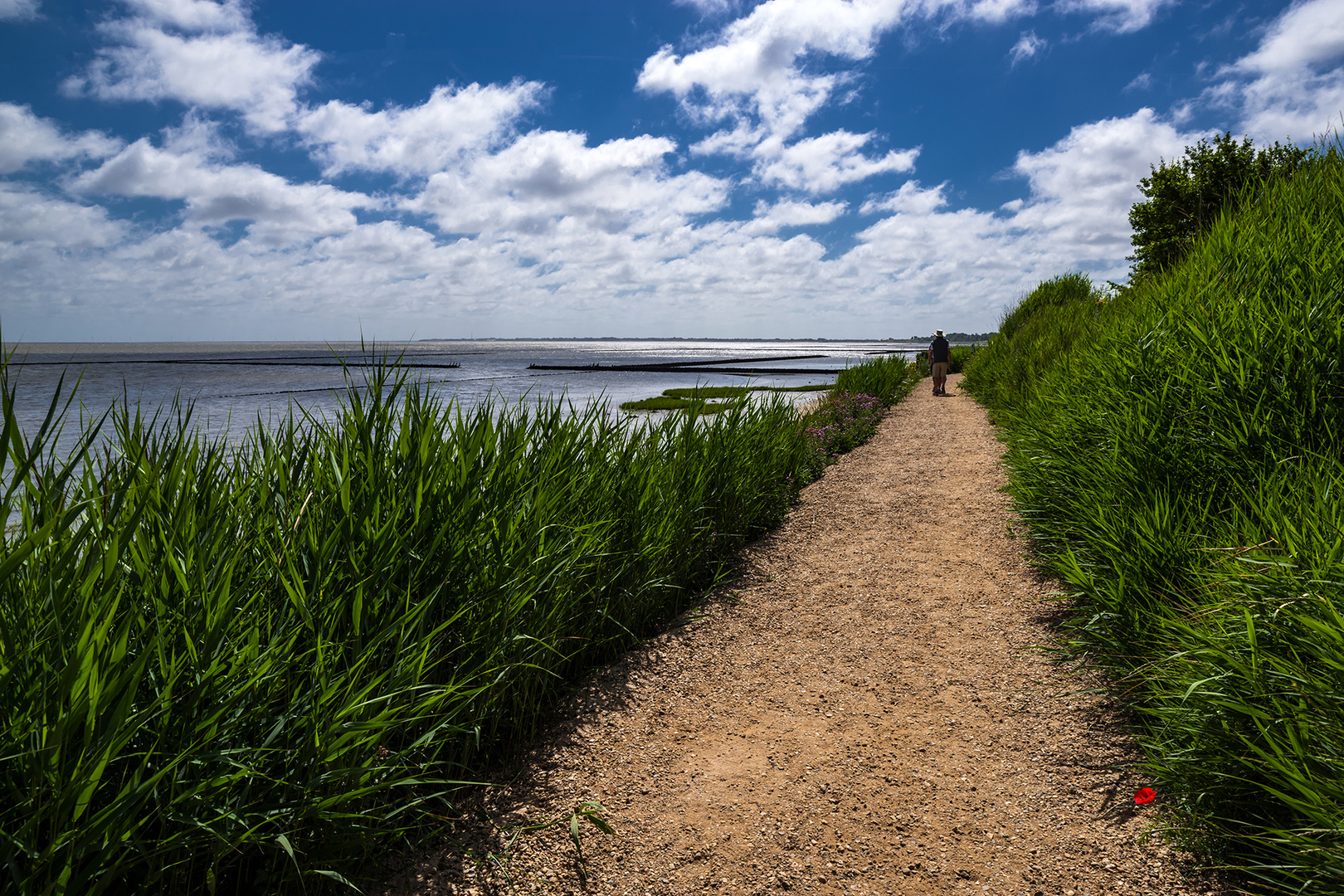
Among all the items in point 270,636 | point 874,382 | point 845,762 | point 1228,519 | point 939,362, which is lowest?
point 845,762

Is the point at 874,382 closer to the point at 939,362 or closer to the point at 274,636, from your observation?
the point at 939,362

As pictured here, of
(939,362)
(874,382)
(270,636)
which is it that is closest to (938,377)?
(939,362)

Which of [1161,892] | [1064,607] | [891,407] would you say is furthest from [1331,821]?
[891,407]

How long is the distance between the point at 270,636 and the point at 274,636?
0.08m

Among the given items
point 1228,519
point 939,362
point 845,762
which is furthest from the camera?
point 939,362

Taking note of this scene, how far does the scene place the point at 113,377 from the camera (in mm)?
43344

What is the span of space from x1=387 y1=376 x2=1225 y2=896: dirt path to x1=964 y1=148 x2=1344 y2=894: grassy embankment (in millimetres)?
293

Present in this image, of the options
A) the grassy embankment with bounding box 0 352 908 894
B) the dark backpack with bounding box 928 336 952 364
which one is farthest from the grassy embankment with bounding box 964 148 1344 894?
the dark backpack with bounding box 928 336 952 364

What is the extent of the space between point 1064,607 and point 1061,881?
2.04 meters

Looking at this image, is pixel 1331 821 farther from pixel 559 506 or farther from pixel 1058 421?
pixel 1058 421

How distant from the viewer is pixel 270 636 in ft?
5.84

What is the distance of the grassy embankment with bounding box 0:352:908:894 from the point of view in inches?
51.1

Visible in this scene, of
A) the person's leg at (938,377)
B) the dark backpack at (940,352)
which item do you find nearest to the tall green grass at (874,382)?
the person's leg at (938,377)

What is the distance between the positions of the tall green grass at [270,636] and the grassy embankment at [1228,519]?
2.14m
